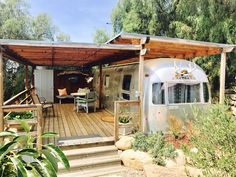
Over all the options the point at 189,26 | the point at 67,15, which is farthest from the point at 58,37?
the point at 189,26

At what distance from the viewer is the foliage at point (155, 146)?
601 centimetres

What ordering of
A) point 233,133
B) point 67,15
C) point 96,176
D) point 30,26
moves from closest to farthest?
point 233,133 → point 96,176 → point 30,26 → point 67,15

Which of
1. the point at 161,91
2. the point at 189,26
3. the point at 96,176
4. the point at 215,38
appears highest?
the point at 189,26

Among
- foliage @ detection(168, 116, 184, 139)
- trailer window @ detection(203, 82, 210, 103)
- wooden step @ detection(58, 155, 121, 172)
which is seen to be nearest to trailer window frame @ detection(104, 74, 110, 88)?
trailer window @ detection(203, 82, 210, 103)

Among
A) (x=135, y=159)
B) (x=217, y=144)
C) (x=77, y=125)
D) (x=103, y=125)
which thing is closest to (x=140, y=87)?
(x=135, y=159)

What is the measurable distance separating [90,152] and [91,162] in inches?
13.0

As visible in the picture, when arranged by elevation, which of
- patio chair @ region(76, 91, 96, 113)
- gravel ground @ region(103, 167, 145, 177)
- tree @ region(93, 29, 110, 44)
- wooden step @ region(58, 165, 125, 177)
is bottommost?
gravel ground @ region(103, 167, 145, 177)

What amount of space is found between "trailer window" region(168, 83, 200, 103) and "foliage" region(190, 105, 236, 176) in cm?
455

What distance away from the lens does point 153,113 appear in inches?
286

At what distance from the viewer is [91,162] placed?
613 cm

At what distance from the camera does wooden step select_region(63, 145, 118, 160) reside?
6207 millimetres

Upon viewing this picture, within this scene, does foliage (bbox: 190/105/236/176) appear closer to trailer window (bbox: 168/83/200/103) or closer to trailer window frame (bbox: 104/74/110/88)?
trailer window (bbox: 168/83/200/103)

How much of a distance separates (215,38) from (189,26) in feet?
6.34

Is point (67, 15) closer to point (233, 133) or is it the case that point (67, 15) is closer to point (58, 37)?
point (58, 37)
